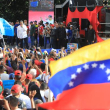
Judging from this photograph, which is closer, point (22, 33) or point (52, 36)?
point (52, 36)

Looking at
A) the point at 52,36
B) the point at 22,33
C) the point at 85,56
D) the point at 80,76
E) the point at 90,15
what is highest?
the point at 85,56

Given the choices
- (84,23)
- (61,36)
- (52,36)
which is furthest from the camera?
(84,23)

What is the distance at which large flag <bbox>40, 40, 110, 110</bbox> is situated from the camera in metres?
4.05

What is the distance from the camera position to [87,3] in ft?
60.4

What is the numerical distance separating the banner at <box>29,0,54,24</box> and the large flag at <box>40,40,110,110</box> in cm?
1634

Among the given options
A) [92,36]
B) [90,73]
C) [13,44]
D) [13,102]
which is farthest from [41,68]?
[13,44]

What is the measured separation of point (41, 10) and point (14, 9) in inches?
282

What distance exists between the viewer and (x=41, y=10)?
20.6 metres

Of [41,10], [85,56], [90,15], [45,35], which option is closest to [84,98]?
[85,56]

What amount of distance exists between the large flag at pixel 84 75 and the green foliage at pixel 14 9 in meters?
22.9

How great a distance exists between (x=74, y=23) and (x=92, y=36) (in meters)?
1.47

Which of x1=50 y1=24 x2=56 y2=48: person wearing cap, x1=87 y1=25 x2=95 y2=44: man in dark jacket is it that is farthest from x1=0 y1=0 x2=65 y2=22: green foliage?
x1=87 y1=25 x2=95 y2=44: man in dark jacket

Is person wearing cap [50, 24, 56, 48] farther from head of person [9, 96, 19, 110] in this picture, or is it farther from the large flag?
the large flag

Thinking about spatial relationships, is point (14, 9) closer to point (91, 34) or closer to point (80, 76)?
point (91, 34)
